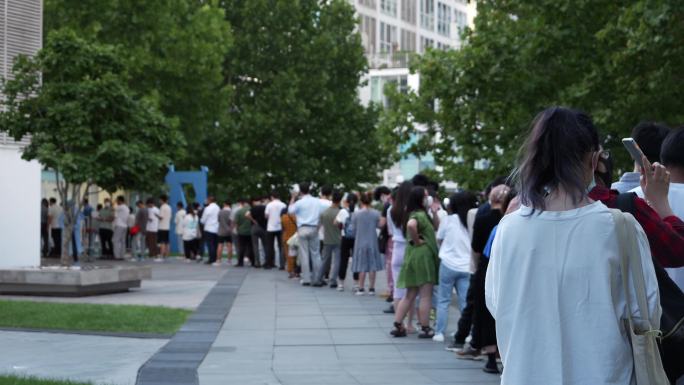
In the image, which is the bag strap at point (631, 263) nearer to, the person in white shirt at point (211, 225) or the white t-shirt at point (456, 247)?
the white t-shirt at point (456, 247)

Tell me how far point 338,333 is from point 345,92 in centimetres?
4427

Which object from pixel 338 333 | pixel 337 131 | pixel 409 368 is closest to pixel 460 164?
pixel 338 333

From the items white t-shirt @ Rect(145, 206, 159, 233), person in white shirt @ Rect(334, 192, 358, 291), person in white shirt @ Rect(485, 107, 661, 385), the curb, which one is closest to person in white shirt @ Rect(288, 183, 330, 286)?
person in white shirt @ Rect(334, 192, 358, 291)

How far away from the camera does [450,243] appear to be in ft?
48.4

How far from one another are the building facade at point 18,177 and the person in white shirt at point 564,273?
77.8ft

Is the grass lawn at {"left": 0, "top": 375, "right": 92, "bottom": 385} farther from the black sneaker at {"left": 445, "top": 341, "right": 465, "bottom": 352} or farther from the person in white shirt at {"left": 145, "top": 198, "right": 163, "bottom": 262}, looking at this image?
the person in white shirt at {"left": 145, "top": 198, "right": 163, "bottom": 262}

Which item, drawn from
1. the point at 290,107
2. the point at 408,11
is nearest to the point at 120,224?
the point at 290,107

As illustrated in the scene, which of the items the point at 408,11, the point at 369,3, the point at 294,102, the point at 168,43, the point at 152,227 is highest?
the point at 408,11

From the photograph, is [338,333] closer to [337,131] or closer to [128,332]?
[128,332]

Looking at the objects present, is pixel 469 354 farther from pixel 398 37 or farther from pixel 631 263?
pixel 398 37

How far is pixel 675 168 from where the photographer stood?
5.94m

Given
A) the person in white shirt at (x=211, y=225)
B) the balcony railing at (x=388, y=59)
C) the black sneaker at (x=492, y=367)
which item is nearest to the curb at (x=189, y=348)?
the black sneaker at (x=492, y=367)

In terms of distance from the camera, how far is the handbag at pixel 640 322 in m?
4.39

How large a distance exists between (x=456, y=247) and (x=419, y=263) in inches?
36.3
